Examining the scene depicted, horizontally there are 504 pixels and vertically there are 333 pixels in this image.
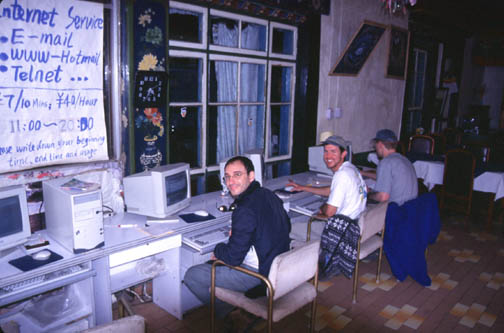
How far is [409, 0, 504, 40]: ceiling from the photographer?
6840 millimetres

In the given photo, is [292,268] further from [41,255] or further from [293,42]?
[293,42]

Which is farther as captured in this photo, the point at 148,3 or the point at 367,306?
the point at 367,306

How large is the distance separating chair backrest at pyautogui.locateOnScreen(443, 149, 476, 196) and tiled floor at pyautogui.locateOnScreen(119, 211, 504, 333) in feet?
3.88

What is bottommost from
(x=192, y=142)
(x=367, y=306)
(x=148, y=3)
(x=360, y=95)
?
(x=367, y=306)

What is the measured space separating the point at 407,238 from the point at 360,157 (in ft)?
9.08

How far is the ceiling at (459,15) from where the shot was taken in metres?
6.84

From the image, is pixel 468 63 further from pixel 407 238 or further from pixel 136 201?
pixel 136 201

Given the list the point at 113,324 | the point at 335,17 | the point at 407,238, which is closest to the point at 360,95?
the point at 335,17

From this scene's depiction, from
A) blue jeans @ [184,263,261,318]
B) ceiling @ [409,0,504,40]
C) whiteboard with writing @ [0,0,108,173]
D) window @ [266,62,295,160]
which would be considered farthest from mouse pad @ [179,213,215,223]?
ceiling @ [409,0,504,40]

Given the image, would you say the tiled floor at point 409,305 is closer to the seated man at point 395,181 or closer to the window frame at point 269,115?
the seated man at point 395,181

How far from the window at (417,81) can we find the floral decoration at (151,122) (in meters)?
5.62

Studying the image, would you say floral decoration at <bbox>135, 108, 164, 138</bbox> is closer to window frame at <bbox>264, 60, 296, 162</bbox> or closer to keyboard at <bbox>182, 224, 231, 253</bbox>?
keyboard at <bbox>182, 224, 231, 253</bbox>

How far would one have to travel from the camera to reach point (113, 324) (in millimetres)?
1580

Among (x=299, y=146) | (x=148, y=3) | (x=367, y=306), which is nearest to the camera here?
(x=148, y=3)
